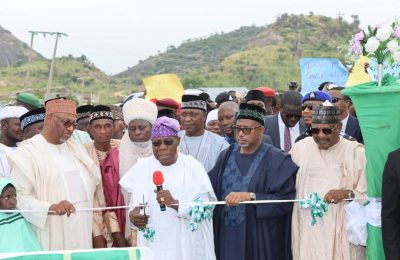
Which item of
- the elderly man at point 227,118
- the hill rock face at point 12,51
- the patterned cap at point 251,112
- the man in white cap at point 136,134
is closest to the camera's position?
the patterned cap at point 251,112

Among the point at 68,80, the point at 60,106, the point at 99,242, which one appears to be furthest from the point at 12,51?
the point at 60,106

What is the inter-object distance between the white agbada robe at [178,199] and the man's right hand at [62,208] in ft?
2.13

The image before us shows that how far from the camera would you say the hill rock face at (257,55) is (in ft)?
192

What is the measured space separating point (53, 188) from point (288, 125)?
3.87 metres

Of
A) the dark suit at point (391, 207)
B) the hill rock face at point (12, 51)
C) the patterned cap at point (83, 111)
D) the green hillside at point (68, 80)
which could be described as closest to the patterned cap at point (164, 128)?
the dark suit at point (391, 207)

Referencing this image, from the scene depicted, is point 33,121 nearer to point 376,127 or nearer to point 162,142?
point 162,142

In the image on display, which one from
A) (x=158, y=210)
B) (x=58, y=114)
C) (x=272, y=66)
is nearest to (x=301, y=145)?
(x=158, y=210)

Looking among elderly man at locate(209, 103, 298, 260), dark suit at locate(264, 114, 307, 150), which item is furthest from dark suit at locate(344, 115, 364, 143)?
elderly man at locate(209, 103, 298, 260)

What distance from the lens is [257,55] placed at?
65750 millimetres

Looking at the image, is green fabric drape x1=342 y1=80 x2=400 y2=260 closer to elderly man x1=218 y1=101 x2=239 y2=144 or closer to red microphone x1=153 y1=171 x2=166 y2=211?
red microphone x1=153 y1=171 x2=166 y2=211

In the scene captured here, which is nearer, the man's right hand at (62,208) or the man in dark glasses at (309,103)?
the man's right hand at (62,208)

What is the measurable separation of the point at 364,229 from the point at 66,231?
2.68m

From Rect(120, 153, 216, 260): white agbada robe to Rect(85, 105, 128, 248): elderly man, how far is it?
0.43 metres

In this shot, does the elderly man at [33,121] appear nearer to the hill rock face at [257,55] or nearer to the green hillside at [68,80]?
the hill rock face at [257,55]
